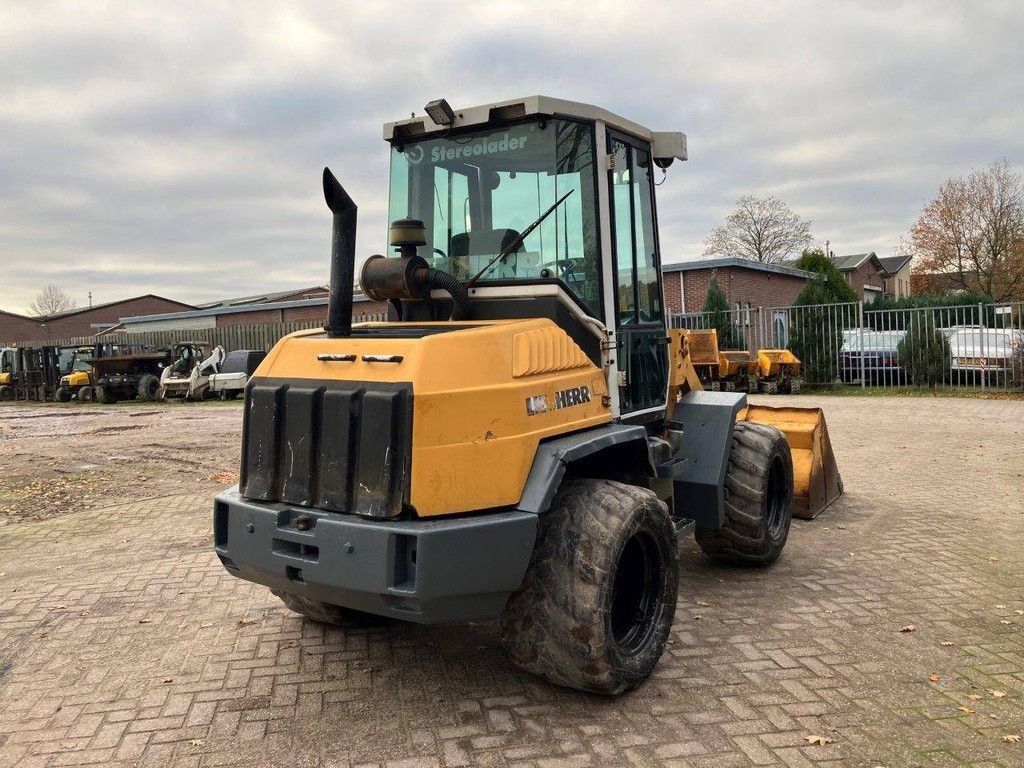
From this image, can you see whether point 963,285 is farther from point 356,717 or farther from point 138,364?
point 356,717

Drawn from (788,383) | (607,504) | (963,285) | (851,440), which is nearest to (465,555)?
(607,504)

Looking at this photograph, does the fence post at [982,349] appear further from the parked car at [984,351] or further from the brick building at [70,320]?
the brick building at [70,320]

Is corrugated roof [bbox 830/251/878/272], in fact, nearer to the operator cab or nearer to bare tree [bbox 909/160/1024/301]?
bare tree [bbox 909/160/1024/301]

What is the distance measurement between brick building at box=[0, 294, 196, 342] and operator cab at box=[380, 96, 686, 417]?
7086cm

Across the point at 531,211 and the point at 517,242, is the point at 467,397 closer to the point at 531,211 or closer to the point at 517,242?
the point at 517,242

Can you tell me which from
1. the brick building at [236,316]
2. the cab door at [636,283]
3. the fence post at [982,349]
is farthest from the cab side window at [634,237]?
the brick building at [236,316]

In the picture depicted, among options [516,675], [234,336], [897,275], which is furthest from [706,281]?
[897,275]

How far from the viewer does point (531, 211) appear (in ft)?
13.9

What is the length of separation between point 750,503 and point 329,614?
274 centimetres

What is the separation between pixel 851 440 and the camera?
12.2 meters

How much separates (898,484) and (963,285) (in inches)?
1464

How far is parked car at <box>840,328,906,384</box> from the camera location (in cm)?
2075

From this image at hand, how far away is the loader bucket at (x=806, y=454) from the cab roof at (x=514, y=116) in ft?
11.4

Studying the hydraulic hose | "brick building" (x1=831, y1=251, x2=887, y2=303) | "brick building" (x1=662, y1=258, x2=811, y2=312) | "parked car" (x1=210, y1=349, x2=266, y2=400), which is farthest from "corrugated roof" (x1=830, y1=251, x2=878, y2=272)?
the hydraulic hose
